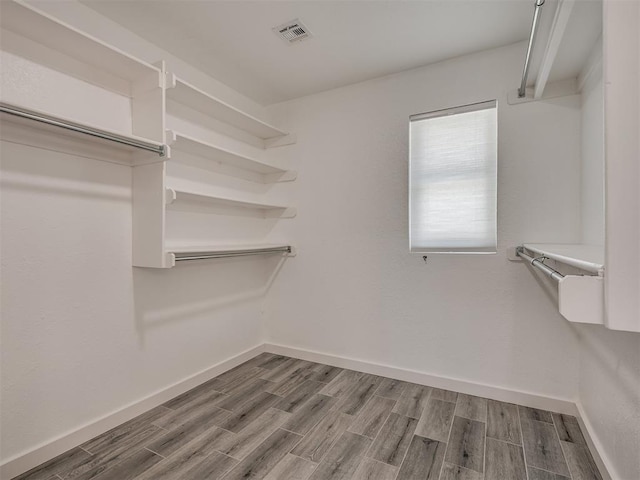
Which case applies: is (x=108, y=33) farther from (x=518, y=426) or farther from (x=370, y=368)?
(x=518, y=426)

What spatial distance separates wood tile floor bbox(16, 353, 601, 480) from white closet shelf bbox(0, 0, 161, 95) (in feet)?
6.71

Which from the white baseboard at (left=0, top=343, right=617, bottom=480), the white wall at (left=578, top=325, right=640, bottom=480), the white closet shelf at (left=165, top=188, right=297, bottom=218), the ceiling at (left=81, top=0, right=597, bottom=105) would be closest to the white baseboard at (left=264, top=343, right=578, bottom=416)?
the white baseboard at (left=0, top=343, right=617, bottom=480)

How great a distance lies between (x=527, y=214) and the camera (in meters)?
2.11

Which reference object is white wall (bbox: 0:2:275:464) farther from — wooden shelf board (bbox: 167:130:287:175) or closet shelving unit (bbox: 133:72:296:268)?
wooden shelf board (bbox: 167:130:287:175)

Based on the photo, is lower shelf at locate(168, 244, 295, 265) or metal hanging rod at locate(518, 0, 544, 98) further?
lower shelf at locate(168, 244, 295, 265)

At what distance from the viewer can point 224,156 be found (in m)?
2.47

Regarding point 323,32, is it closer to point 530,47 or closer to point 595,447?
point 530,47

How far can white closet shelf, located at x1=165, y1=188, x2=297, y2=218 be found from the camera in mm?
1967

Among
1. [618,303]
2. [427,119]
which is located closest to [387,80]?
[427,119]

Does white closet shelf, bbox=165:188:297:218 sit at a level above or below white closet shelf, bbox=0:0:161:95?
below

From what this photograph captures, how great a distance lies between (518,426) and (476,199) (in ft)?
4.79

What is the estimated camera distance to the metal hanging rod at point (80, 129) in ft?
4.09

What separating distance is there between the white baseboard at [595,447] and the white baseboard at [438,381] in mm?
125

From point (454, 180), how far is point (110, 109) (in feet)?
7.59
